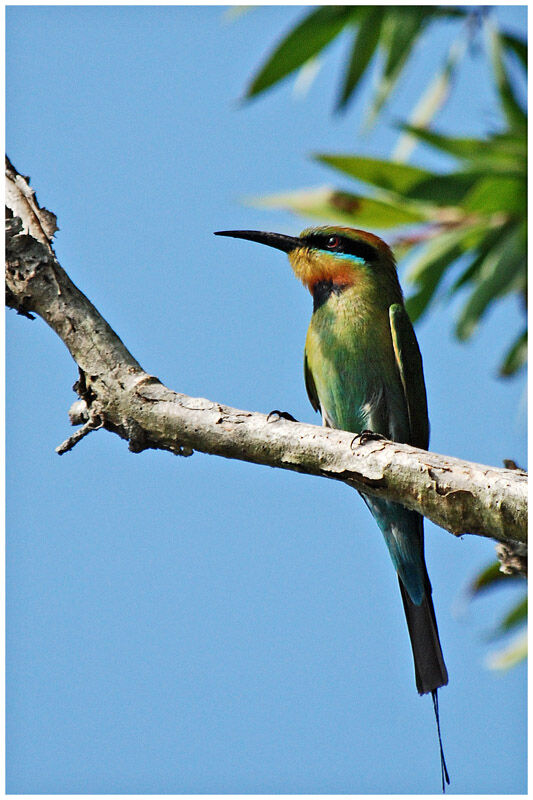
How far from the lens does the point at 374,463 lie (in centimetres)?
206

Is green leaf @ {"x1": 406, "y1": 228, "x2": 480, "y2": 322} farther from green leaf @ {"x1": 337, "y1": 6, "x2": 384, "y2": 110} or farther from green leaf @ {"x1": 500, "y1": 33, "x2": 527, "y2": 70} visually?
green leaf @ {"x1": 500, "y1": 33, "x2": 527, "y2": 70}

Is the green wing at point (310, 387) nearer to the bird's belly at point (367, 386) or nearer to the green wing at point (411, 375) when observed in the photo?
the bird's belly at point (367, 386)

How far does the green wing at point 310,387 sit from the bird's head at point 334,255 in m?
0.33

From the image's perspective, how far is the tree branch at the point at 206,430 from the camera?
1.99 meters

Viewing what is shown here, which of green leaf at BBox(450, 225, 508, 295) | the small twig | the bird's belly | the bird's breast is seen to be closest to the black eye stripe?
the bird's breast

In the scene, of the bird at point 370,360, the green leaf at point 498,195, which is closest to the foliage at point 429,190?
the green leaf at point 498,195

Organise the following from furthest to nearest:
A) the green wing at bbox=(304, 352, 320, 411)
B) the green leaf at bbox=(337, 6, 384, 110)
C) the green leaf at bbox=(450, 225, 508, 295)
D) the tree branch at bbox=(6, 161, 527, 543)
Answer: the green leaf at bbox=(337, 6, 384, 110) < the green leaf at bbox=(450, 225, 508, 295) < the green wing at bbox=(304, 352, 320, 411) < the tree branch at bbox=(6, 161, 527, 543)

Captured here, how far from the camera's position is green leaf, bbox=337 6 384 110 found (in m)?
4.24

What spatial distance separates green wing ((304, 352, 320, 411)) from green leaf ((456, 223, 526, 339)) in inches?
38.1

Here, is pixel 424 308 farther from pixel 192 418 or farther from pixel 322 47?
pixel 192 418

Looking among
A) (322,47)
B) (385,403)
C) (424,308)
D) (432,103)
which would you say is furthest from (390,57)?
(385,403)

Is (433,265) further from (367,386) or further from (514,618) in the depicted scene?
(514,618)

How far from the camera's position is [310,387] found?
11.9 ft

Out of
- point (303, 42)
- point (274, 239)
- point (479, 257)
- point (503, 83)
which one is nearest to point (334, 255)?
point (274, 239)
